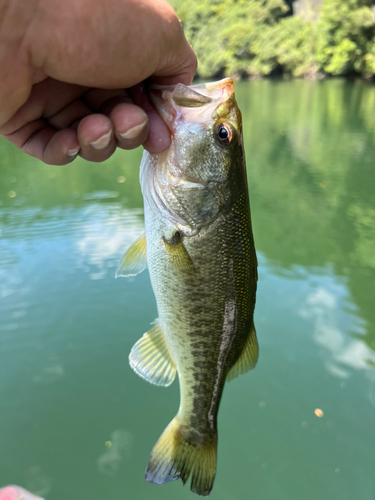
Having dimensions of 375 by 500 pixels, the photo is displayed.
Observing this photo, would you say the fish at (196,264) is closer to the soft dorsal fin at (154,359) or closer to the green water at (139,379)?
the soft dorsal fin at (154,359)

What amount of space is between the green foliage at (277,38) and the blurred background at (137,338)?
31092 millimetres

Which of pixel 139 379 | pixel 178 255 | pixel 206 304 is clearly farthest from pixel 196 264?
pixel 139 379

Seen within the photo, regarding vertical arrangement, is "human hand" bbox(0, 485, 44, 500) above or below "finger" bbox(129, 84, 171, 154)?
below

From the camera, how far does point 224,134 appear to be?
1456mm

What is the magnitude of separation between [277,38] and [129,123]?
5189cm

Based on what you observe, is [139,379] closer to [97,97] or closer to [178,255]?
[178,255]

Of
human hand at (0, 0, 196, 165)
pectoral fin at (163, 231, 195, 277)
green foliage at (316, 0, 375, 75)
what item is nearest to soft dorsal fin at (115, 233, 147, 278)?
pectoral fin at (163, 231, 195, 277)

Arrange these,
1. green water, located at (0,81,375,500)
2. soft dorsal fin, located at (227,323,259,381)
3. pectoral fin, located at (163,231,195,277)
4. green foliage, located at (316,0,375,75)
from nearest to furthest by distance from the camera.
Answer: pectoral fin, located at (163,231,195,277)
soft dorsal fin, located at (227,323,259,381)
green water, located at (0,81,375,500)
green foliage, located at (316,0,375,75)

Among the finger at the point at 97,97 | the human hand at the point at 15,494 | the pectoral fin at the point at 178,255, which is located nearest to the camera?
the pectoral fin at the point at 178,255

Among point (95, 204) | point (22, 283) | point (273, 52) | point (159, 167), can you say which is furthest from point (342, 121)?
point (273, 52)

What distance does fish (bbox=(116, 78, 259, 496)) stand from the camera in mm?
1464

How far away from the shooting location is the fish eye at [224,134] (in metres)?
1.44

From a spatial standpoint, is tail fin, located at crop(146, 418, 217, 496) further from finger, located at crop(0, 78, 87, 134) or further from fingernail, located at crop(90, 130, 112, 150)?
finger, located at crop(0, 78, 87, 134)

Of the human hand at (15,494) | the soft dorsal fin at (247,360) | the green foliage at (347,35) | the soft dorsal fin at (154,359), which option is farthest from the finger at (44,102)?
the green foliage at (347,35)
